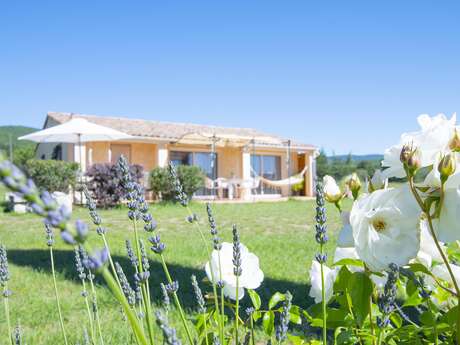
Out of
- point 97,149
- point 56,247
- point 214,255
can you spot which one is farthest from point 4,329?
point 97,149

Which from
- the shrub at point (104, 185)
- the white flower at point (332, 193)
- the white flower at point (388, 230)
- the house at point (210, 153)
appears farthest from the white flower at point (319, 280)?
the house at point (210, 153)

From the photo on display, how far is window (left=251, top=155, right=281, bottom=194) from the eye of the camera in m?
23.2

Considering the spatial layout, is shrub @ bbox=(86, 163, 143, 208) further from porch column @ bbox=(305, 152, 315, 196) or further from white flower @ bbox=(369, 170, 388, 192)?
white flower @ bbox=(369, 170, 388, 192)

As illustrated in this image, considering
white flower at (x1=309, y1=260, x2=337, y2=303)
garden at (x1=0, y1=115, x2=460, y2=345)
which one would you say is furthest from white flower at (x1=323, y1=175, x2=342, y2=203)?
white flower at (x1=309, y1=260, x2=337, y2=303)

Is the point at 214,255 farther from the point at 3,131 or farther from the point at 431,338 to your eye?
the point at 3,131

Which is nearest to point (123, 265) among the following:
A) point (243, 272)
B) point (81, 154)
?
point (243, 272)

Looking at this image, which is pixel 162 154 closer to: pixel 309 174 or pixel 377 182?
pixel 309 174

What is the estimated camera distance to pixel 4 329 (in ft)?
10.8

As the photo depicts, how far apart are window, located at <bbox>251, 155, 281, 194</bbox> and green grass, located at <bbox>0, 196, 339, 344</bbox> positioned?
13191mm

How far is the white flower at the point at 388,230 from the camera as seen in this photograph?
2.39 feet

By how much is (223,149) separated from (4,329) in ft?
62.5

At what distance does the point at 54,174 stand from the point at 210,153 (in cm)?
848

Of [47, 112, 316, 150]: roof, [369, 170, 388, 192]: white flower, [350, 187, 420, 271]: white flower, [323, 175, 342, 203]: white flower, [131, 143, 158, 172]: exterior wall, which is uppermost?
[47, 112, 316, 150]: roof

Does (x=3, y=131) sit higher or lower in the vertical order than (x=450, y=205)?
higher
